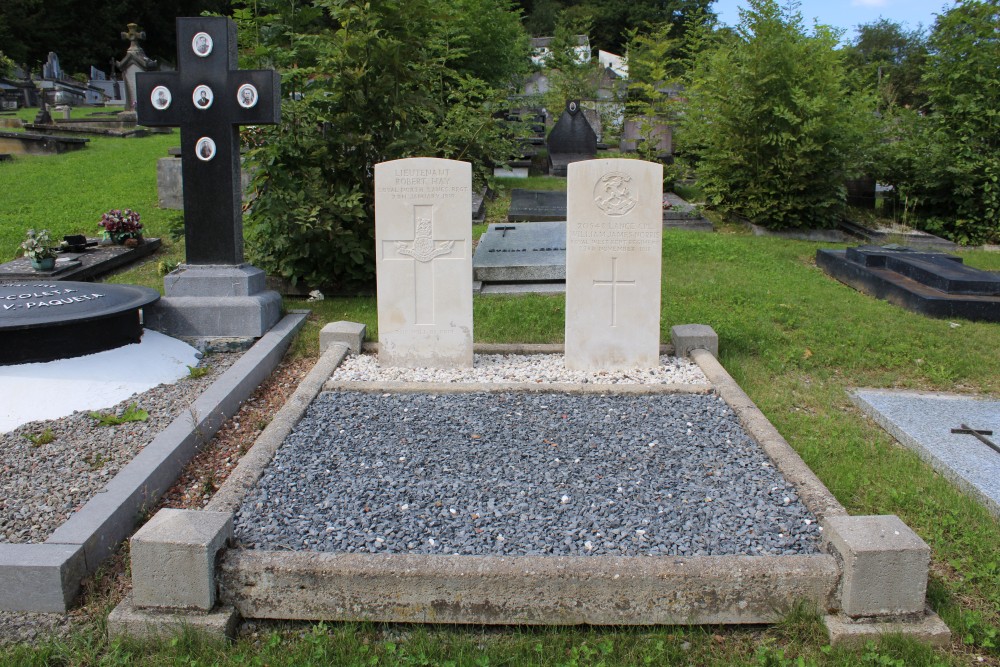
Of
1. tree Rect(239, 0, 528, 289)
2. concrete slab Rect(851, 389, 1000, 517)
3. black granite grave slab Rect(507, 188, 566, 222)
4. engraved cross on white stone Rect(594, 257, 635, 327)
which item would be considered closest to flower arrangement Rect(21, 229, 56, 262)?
tree Rect(239, 0, 528, 289)

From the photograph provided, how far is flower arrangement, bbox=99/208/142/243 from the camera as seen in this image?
8492 millimetres

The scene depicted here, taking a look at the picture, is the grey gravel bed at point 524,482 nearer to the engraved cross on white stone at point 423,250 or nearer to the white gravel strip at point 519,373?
the white gravel strip at point 519,373

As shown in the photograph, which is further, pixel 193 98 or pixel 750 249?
pixel 750 249

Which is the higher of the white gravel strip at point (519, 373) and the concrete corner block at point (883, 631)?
the white gravel strip at point (519, 373)

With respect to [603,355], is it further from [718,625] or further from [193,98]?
[193,98]

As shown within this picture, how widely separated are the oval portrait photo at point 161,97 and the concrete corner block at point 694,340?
13.7 ft

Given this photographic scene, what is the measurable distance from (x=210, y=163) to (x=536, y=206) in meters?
5.99

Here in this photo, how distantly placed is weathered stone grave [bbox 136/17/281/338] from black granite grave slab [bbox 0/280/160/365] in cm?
56

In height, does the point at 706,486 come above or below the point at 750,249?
below

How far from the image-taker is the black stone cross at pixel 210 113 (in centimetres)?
599

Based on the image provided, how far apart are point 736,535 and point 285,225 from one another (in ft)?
16.4

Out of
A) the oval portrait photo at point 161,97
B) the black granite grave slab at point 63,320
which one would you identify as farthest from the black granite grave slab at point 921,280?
the oval portrait photo at point 161,97

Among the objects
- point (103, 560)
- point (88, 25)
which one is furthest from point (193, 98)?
point (88, 25)

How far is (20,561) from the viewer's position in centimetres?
280
